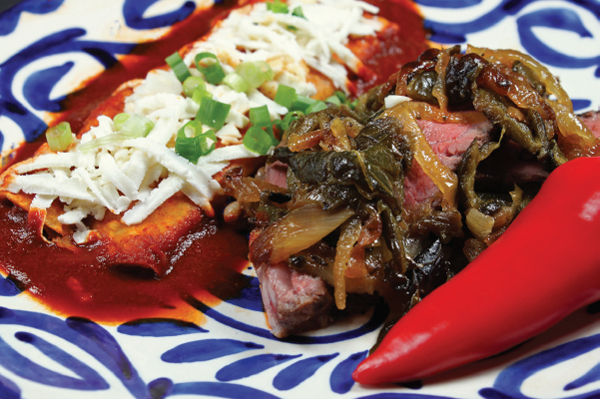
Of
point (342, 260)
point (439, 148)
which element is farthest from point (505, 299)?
point (439, 148)

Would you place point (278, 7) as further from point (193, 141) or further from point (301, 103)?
point (193, 141)

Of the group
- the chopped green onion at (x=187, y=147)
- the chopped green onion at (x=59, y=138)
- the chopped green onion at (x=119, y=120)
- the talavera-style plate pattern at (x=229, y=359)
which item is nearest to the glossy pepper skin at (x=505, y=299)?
the talavera-style plate pattern at (x=229, y=359)

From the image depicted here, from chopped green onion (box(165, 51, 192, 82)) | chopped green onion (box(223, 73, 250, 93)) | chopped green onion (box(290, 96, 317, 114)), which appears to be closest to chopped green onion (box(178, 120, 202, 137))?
chopped green onion (box(223, 73, 250, 93))

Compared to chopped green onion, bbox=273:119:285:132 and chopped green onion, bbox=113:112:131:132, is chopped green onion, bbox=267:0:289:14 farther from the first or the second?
chopped green onion, bbox=113:112:131:132

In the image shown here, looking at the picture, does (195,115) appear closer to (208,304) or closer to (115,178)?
(115,178)

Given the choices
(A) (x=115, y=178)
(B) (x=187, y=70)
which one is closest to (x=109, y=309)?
(A) (x=115, y=178)

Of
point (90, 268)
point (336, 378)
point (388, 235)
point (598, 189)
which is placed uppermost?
point (598, 189)

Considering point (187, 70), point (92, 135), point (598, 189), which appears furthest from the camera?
point (187, 70)
